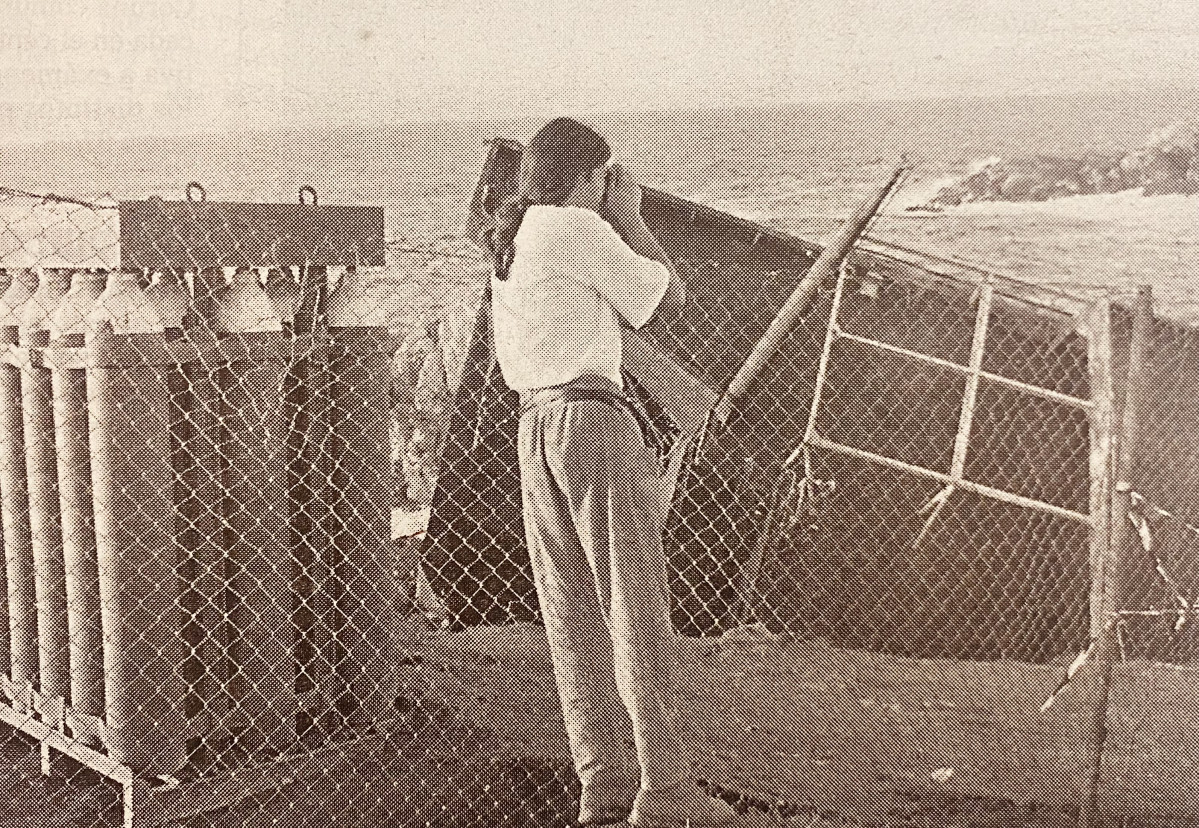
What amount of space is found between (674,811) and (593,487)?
850 millimetres

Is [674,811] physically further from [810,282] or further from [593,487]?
[810,282]

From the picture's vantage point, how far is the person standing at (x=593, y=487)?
270 centimetres

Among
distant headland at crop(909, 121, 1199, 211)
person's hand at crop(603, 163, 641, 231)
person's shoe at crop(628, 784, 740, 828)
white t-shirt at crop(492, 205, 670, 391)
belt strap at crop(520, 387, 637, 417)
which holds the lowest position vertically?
person's shoe at crop(628, 784, 740, 828)

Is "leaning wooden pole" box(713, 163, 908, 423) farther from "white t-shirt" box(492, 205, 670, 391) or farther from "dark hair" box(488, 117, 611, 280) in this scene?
"dark hair" box(488, 117, 611, 280)

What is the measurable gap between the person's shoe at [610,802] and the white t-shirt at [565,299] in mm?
1024

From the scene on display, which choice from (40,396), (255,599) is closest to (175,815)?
(255,599)

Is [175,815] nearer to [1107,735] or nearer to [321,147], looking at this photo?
[321,147]

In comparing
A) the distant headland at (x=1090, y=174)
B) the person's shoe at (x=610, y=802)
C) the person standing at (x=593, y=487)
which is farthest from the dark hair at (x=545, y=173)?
the person's shoe at (x=610, y=802)

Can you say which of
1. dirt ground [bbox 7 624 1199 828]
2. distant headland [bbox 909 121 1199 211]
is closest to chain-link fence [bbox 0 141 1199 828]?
dirt ground [bbox 7 624 1199 828]

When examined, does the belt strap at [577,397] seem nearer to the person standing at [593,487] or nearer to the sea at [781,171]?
the person standing at [593,487]

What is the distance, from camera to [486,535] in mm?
2916

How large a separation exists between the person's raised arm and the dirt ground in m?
0.91

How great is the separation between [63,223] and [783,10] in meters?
1.99

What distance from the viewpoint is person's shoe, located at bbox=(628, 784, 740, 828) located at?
8.97ft
